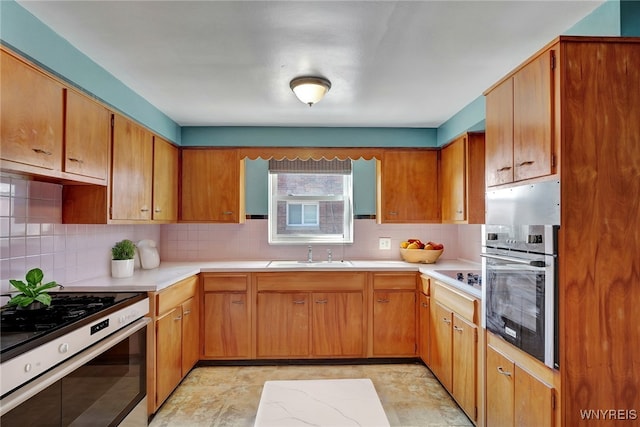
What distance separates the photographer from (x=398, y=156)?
12.2 ft

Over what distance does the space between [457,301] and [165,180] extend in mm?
2624

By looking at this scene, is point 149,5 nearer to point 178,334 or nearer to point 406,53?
point 406,53

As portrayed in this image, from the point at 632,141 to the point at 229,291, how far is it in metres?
2.95

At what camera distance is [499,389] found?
193 centimetres

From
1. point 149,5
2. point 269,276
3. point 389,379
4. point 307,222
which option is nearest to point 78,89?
point 149,5

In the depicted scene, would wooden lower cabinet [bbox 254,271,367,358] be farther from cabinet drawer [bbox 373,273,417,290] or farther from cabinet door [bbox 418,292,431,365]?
cabinet door [bbox 418,292,431,365]

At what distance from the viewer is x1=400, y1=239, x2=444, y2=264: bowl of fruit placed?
3.63 meters

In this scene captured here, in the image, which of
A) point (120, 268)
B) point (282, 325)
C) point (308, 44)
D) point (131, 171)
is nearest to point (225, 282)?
point (282, 325)

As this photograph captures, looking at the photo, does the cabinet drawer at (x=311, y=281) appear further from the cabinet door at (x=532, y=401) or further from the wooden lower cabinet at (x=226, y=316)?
the cabinet door at (x=532, y=401)

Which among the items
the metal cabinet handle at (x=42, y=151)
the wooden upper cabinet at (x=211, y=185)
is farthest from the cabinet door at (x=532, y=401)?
the wooden upper cabinet at (x=211, y=185)

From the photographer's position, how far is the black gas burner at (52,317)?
140cm

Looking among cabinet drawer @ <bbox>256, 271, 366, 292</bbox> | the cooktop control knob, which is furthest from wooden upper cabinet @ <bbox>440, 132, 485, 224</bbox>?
the cooktop control knob

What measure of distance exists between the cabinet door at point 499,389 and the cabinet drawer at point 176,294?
2.09m

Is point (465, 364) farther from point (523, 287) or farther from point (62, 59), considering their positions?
point (62, 59)
